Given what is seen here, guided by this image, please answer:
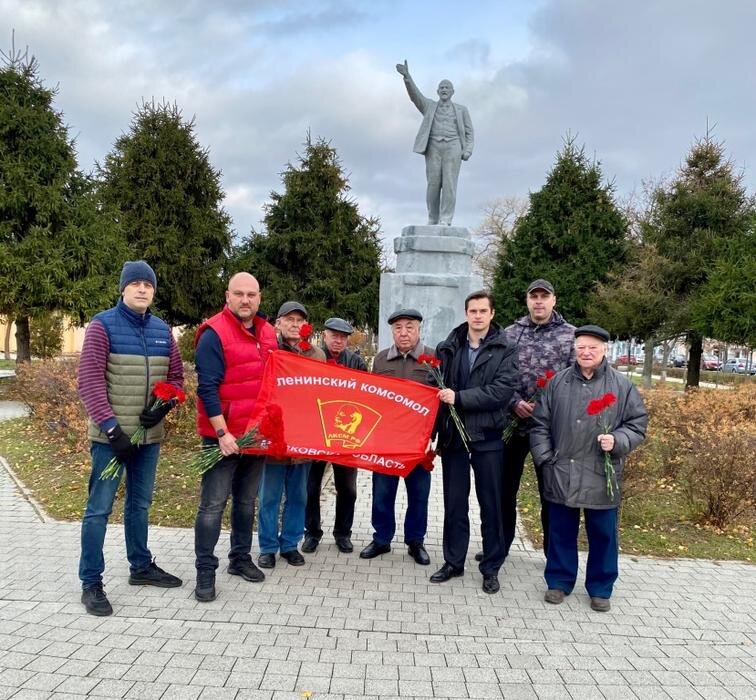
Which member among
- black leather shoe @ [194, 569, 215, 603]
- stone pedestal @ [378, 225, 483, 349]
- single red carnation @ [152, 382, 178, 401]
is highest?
stone pedestal @ [378, 225, 483, 349]

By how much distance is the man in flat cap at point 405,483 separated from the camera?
5.05 metres

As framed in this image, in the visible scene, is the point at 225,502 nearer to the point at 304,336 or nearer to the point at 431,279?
the point at 304,336

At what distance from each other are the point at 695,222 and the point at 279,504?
19.0 metres

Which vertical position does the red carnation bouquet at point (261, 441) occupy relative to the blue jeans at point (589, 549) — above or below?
above

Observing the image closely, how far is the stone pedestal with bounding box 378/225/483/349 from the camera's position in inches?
417

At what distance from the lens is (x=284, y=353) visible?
4695 mm

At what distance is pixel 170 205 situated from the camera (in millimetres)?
22406

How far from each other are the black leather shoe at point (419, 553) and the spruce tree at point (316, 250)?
62.8ft

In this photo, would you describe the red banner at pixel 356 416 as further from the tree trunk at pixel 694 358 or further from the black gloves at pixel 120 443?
the tree trunk at pixel 694 358

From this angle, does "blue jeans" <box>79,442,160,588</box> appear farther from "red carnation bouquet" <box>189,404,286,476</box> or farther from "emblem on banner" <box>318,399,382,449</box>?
"emblem on banner" <box>318,399,382,449</box>

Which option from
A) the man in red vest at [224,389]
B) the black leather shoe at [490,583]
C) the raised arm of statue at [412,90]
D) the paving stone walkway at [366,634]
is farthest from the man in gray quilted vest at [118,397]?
the raised arm of statue at [412,90]

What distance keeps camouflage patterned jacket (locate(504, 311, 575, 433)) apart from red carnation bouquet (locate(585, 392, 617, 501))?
648 millimetres

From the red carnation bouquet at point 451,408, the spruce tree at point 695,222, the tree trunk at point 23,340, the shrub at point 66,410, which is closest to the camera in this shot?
the red carnation bouquet at point 451,408

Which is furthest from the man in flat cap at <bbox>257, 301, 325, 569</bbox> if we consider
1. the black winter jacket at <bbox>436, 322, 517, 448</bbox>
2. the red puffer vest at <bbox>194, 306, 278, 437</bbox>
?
the black winter jacket at <bbox>436, 322, 517, 448</bbox>
